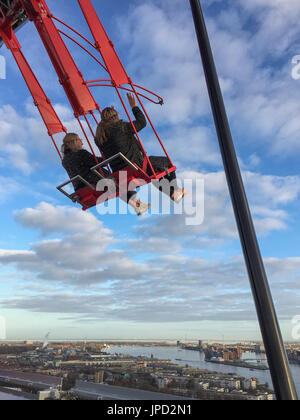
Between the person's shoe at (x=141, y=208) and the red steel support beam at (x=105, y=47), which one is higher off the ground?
the red steel support beam at (x=105, y=47)

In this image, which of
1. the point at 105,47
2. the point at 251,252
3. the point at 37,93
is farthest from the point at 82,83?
the point at 251,252

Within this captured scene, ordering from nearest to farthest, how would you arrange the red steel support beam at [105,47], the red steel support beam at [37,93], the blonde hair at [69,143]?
the red steel support beam at [105,47] → the blonde hair at [69,143] → the red steel support beam at [37,93]

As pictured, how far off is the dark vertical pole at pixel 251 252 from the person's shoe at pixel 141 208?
2.07 metres

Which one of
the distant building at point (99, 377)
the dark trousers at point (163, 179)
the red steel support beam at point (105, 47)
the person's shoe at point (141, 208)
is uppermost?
the red steel support beam at point (105, 47)

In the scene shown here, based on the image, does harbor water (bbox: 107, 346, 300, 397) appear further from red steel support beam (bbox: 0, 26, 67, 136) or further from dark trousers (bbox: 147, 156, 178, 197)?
red steel support beam (bbox: 0, 26, 67, 136)

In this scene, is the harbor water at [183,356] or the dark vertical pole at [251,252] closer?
the dark vertical pole at [251,252]

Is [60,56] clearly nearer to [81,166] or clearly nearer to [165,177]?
[81,166]

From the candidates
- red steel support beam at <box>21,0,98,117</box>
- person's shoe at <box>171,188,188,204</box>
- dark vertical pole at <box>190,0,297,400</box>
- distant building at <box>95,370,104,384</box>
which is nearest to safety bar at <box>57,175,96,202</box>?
red steel support beam at <box>21,0,98,117</box>

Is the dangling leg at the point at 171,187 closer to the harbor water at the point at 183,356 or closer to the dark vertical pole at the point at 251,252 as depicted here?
the harbor water at the point at 183,356

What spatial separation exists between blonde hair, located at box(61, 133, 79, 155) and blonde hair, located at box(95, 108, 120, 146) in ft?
1.31

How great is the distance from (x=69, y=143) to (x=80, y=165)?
0.37 m

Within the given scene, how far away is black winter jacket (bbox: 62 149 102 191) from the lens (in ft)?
9.36

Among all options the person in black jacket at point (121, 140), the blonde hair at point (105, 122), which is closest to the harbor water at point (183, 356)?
the person in black jacket at point (121, 140)

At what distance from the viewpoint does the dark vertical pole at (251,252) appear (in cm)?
64
